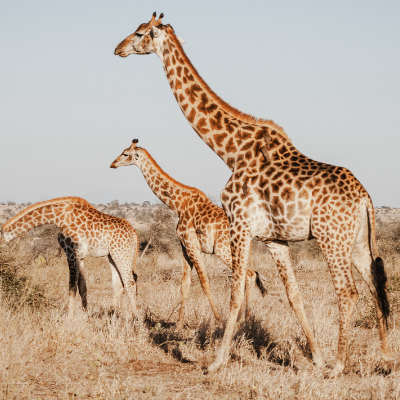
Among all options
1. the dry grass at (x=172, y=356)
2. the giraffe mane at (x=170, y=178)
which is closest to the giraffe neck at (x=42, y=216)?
the dry grass at (x=172, y=356)

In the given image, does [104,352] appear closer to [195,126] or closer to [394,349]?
[195,126]

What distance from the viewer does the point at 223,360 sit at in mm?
5586

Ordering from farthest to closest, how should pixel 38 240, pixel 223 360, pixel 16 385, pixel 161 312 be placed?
1. pixel 38 240
2. pixel 161 312
3. pixel 223 360
4. pixel 16 385

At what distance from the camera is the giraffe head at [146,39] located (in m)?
6.46

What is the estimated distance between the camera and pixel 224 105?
6.37 m

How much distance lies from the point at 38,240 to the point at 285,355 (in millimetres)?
16423

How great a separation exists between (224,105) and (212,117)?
0.22 meters

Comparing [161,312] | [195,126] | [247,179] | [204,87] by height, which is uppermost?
[204,87]

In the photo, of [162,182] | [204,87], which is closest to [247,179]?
[204,87]

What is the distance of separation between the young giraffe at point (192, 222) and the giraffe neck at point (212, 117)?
7.63ft

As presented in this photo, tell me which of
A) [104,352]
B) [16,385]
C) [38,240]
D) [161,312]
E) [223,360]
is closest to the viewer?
[16,385]

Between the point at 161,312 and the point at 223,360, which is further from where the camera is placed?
the point at 161,312

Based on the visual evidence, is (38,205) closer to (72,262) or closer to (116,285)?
(72,262)

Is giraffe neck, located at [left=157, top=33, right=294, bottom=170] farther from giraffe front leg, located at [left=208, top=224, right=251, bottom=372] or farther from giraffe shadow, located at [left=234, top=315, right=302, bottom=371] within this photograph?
giraffe shadow, located at [left=234, top=315, right=302, bottom=371]
